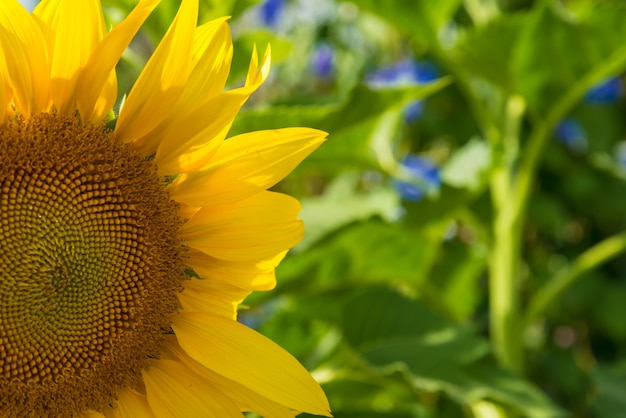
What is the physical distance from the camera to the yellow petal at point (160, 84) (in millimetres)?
608

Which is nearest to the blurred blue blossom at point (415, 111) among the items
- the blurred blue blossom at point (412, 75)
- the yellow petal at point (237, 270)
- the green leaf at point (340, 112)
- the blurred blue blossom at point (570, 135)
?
the blurred blue blossom at point (412, 75)

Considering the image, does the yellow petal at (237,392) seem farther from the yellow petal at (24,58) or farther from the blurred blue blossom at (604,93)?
the blurred blue blossom at (604,93)

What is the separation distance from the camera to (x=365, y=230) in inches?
42.1

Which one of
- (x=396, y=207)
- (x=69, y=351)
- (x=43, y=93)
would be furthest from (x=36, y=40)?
(x=396, y=207)

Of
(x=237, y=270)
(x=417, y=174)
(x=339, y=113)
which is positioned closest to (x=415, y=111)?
(x=417, y=174)

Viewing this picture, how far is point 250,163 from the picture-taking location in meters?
0.64

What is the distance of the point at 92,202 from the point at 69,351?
0.35 ft

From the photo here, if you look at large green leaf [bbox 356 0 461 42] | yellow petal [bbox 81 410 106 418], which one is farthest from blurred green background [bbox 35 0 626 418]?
yellow petal [bbox 81 410 106 418]

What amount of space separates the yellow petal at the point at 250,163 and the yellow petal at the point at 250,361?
0.10m

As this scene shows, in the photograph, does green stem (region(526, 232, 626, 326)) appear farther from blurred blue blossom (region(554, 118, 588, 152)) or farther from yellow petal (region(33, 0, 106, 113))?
yellow petal (region(33, 0, 106, 113))

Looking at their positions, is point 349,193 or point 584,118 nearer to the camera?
point 349,193

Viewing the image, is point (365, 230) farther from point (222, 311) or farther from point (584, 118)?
point (584, 118)

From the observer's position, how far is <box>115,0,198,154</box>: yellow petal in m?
0.61

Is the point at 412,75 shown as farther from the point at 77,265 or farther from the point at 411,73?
the point at 77,265
